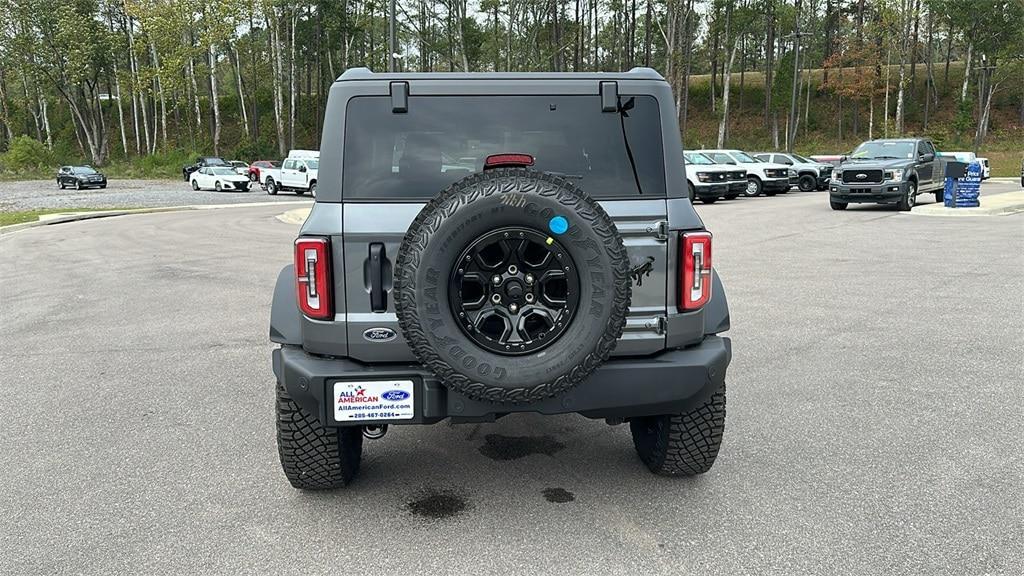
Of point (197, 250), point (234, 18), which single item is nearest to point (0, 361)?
point (197, 250)

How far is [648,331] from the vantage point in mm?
3613

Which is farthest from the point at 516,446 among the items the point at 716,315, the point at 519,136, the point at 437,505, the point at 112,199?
the point at 112,199

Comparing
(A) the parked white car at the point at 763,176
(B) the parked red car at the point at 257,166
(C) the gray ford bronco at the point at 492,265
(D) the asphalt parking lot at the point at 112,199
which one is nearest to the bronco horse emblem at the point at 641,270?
(C) the gray ford bronco at the point at 492,265

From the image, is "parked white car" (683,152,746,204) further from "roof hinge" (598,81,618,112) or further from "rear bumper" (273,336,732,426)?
"rear bumper" (273,336,732,426)

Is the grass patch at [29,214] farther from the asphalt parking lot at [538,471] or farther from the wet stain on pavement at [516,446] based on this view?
the wet stain on pavement at [516,446]

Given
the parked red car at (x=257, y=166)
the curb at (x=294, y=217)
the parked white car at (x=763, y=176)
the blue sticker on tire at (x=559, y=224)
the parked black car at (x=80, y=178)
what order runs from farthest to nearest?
the parked black car at (x=80, y=178)
the parked red car at (x=257, y=166)
the parked white car at (x=763, y=176)
the curb at (x=294, y=217)
the blue sticker on tire at (x=559, y=224)

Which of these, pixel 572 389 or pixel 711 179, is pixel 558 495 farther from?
pixel 711 179

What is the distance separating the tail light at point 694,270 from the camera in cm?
360

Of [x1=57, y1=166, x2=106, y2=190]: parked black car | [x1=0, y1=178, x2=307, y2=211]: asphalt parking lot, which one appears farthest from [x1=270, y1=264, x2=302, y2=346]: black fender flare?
[x1=57, y1=166, x2=106, y2=190]: parked black car

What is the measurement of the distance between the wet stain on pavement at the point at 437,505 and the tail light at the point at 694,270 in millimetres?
1423

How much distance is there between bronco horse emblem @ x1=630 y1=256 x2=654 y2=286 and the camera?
139 inches

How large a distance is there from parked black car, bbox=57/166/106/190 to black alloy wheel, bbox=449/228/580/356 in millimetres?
45546

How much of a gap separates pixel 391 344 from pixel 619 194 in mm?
1222

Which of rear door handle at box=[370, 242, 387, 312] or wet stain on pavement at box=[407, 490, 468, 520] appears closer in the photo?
rear door handle at box=[370, 242, 387, 312]
